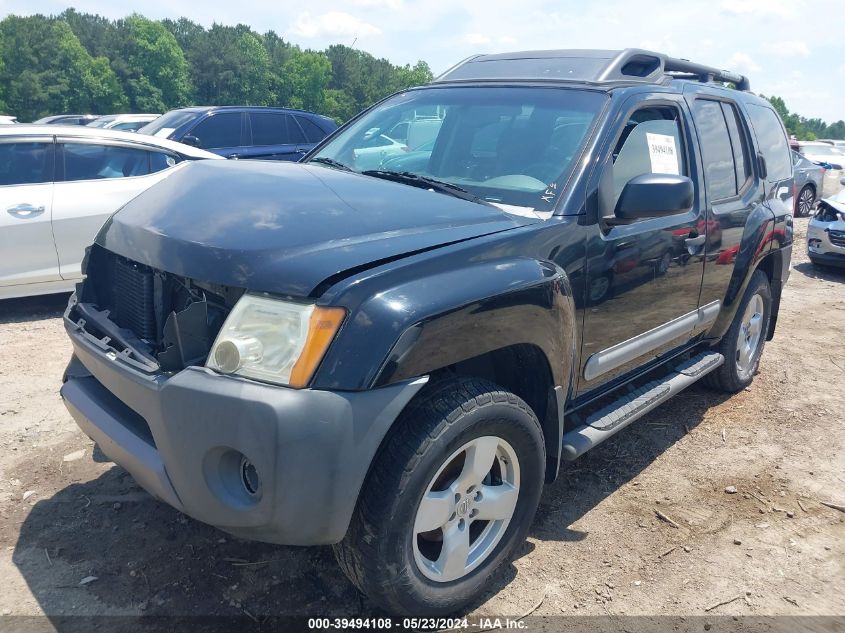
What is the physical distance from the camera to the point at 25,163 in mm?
5730

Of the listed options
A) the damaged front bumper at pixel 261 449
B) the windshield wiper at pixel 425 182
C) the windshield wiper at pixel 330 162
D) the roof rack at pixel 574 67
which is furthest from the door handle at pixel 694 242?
the damaged front bumper at pixel 261 449

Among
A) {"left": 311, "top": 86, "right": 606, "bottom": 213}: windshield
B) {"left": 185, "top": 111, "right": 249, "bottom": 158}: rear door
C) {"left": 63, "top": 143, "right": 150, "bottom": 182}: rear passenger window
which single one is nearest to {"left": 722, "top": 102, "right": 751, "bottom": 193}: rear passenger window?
{"left": 311, "top": 86, "right": 606, "bottom": 213}: windshield

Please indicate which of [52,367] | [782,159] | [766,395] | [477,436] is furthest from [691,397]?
[52,367]

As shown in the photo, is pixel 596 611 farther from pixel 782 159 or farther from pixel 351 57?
pixel 351 57

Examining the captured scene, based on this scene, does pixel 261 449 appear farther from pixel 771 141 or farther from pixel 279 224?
pixel 771 141

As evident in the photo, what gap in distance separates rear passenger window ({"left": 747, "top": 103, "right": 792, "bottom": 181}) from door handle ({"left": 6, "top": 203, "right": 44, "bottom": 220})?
5351mm

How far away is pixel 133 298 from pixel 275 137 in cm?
829

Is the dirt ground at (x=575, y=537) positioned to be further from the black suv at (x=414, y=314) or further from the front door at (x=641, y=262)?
the front door at (x=641, y=262)

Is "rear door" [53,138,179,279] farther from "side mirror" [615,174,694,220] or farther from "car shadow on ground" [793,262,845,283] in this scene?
"car shadow on ground" [793,262,845,283]

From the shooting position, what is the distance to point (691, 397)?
4.87m

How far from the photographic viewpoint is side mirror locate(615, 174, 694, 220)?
287 centimetres

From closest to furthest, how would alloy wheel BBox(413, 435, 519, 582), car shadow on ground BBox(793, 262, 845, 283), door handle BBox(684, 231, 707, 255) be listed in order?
alloy wheel BBox(413, 435, 519, 582) < door handle BBox(684, 231, 707, 255) < car shadow on ground BBox(793, 262, 845, 283)

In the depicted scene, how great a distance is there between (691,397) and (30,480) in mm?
4073

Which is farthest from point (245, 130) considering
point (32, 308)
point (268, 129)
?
point (32, 308)
